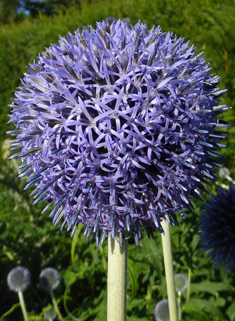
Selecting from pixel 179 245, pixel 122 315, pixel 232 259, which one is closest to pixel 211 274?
pixel 179 245

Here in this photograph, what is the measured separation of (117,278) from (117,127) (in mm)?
618

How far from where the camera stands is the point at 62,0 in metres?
15.2

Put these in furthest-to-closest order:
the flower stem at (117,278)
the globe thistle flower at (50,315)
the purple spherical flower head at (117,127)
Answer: the globe thistle flower at (50,315) < the flower stem at (117,278) < the purple spherical flower head at (117,127)

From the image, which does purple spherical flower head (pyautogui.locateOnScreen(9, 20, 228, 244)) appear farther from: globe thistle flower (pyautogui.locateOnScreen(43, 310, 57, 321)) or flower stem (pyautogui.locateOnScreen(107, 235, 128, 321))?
globe thistle flower (pyautogui.locateOnScreen(43, 310, 57, 321))

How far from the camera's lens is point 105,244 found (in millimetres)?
2795

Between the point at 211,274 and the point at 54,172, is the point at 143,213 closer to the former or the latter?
the point at 54,172

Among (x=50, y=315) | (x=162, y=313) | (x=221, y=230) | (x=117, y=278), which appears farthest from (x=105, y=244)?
(x=117, y=278)

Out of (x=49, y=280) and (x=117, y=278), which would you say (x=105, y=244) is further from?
(x=117, y=278)

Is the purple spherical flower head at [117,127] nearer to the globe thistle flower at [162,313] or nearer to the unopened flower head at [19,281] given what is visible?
the globe thistle flower at [162,313]

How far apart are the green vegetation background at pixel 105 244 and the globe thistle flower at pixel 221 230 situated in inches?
10.3

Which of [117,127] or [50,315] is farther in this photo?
[50,315]

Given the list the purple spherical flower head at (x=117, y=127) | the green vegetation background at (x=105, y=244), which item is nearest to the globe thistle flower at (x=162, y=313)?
the green vegetation background at (x=105, y=244)

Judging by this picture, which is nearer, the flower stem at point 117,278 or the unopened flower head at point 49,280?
the flower stem at point 117,278

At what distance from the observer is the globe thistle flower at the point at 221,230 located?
183 cm
